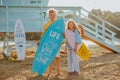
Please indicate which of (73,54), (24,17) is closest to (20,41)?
(24,17)

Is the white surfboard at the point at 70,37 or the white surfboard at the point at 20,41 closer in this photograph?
the white surfboard at the point at 70,37

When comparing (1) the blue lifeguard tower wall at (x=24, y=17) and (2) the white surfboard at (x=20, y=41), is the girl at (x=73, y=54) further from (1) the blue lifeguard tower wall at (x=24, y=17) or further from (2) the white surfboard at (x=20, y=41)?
(1) the blue lifeguard tower wall at (x=24, y=17)

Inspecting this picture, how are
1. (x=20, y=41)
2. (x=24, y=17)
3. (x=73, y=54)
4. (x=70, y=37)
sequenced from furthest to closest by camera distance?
1. (x=24, y=17)
2. (x=20, y=41)
3. (x=73, y=54)
4. (x=70, y=37)

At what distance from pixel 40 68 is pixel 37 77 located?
9.5 inches

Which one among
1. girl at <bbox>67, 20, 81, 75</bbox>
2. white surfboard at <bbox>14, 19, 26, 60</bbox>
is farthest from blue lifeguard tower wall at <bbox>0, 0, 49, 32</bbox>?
girl at <bbox>67, 20, 81, 75</bbox>

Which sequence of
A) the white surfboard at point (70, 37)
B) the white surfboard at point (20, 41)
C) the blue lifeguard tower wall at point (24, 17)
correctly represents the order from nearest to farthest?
the white surfboard at point (70, 37) < the white surfboard at point (20, 41) < the blue lifeguard tower wall at point (24, 17)

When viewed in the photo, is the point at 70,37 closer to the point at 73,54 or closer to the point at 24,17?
the point at 73,54

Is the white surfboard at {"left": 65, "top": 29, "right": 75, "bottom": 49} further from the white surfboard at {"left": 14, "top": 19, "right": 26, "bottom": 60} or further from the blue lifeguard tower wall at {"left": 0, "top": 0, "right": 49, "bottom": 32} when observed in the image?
the blue lifeguard tower wall at {"left": 0, "top": 0, "right": 49, "bottom": 32}

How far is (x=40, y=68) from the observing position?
27.7 feet

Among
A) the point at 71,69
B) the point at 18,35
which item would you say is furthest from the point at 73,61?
the point at 18,35

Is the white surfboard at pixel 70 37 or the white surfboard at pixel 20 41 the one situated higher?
the white surfboard at pixel 70 37

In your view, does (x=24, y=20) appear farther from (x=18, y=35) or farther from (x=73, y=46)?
(x=73, y=46)

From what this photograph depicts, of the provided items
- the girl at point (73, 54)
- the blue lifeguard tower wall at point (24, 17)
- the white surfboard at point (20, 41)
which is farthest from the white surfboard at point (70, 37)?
the blue lifeguard tower wall at point (24, 17)

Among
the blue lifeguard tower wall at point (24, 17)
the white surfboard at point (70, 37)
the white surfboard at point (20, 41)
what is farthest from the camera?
the blue lifeguard tower wall at point (24, 17)
